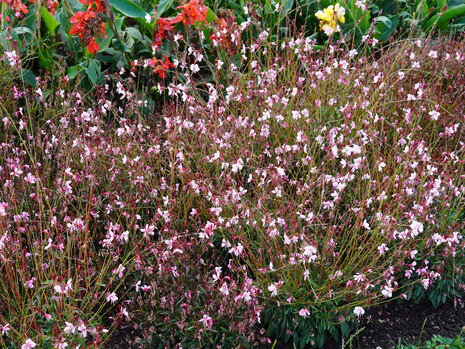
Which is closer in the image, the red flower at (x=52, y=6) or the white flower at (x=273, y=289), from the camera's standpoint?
the white flower at (x=273, y=289)

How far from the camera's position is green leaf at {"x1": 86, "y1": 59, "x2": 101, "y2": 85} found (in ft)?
12.0

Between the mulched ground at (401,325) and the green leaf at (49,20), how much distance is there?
2.44 meters

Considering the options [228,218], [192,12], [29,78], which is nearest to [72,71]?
[29,78]

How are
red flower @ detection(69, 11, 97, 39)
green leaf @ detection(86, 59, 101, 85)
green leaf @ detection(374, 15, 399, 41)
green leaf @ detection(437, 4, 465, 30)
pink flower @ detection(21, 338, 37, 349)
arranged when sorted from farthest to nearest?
green leaf @ detection(437, 4, 465, 30), green leaf @ detection(374, 15, 399, 41), green leaf @ detection(86, 59, 101, 85), red flower @ detection(69, 11, 97, 39), pink flower @ detection(21, 338, 37, 349)

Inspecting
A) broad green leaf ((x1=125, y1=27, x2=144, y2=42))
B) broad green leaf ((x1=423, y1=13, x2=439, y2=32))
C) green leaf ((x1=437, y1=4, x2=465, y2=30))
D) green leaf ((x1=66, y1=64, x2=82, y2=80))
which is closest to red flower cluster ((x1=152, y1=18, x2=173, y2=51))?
broad green leaf ((x1=125, y1=27, x2=144, y2=42))

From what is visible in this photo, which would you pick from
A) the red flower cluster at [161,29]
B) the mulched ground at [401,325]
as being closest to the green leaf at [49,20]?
the red flower cluster at [161,29]

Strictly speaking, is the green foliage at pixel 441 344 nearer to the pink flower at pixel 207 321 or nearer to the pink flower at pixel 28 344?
the pink flower at pixel 207 321

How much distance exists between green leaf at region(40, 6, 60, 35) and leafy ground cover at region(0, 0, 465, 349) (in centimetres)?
2

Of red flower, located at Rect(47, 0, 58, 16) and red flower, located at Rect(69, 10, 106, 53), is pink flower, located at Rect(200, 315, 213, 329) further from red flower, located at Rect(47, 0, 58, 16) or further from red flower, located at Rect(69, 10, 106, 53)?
red flower, located at Rect(47, 0, 58, 16)

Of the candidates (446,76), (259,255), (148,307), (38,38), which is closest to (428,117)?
(446,76)

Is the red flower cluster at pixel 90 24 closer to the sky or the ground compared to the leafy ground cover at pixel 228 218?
closer to the sky

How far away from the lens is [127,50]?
3875mm

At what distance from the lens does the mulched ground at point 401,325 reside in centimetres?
240

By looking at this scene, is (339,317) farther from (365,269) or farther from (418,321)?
(418,321)
